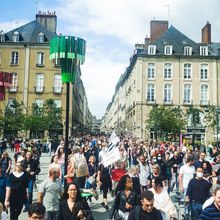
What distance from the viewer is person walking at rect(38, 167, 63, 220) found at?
6652mm

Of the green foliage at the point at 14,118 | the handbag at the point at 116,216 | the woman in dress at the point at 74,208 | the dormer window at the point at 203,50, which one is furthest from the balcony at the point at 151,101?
the woman in dress at the point at 74,208

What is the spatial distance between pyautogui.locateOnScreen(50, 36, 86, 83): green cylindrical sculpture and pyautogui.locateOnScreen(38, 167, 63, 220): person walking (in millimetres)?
2862

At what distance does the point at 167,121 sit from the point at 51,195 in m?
39.1

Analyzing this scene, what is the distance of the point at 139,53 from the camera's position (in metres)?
52.5

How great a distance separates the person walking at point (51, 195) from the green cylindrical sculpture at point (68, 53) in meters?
2.86

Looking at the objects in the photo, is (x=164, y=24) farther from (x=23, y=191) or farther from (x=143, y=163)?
(x=23, y=191)

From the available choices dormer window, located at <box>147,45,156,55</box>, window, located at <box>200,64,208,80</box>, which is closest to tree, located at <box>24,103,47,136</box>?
dormer window, located at <box>147,45,156,55</box>

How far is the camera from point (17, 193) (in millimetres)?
7363

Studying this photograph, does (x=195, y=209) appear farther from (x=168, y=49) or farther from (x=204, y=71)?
(x=204, y=71)

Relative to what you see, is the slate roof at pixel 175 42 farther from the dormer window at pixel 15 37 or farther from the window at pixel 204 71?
the dormer window at pixel 15 37

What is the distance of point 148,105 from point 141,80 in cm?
365

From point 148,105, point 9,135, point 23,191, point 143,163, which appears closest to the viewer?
point 23,191

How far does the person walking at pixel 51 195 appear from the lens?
6652 millimetres

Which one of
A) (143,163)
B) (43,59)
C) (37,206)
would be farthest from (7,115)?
(37,206)
